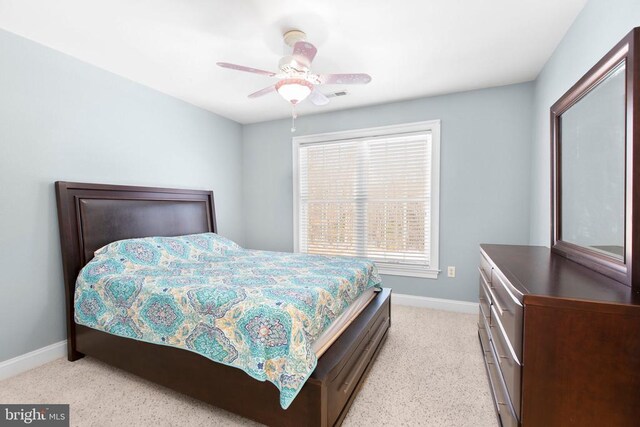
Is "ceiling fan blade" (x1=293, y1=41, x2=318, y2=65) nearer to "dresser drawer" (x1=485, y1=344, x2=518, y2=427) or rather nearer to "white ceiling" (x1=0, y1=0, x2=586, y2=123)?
"white ceiling" (x1=0, y1=0, x2=586, y2=123)

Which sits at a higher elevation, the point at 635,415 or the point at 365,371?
the point at 635,415

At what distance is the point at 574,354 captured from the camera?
1011 millimetres

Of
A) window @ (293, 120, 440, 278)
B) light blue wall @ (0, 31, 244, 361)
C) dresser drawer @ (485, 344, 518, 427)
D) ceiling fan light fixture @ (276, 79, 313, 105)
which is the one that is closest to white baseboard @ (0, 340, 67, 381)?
light blue wall @ (0, 31, 244, 361)

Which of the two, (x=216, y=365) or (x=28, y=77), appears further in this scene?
(x=28, y=77)

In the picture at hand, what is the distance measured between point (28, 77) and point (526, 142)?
14.2 ft

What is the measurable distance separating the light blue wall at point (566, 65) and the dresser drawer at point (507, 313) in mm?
1054

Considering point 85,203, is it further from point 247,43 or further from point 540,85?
point 540,85

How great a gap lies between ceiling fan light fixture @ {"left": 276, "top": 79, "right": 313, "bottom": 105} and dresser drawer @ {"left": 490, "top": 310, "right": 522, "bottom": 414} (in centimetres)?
183

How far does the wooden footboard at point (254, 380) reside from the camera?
138cm

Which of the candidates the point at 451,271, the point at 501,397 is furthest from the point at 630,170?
the point at 451,271

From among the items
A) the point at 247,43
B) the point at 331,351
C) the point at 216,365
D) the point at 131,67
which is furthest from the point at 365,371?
the point at 131,67

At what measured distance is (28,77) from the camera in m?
2.15

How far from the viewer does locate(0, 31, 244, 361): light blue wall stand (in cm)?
205

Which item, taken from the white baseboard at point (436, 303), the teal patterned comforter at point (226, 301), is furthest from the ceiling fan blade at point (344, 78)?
the white baseboard at point (436, 303)
